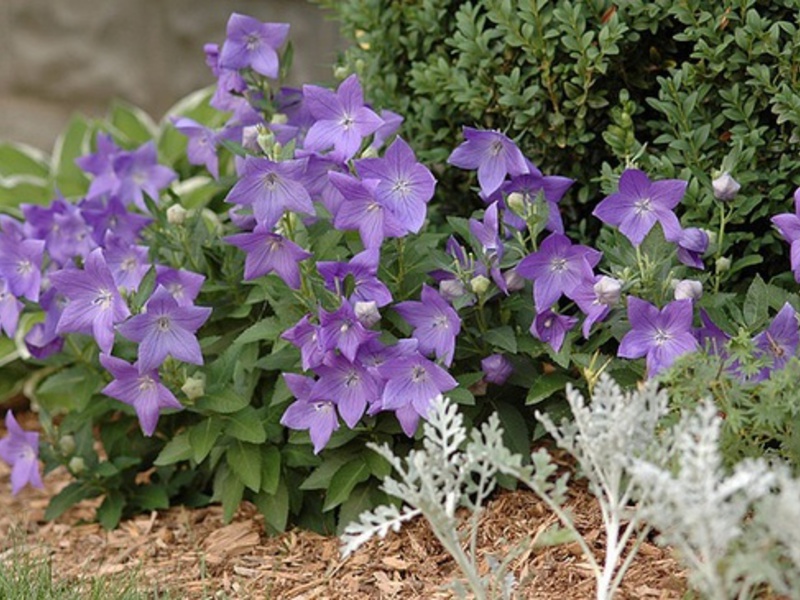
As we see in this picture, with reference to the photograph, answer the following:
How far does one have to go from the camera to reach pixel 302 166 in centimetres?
256

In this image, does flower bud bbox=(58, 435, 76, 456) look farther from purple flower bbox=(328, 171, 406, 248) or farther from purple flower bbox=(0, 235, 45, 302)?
purple flower bbox=(328, 171, 406, 248)

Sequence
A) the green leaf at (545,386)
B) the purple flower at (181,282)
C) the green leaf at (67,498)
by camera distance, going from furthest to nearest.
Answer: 1. the green leaf at (67,498)
2. the purple flower at (181,282)
3. the green leaf at (545,386)

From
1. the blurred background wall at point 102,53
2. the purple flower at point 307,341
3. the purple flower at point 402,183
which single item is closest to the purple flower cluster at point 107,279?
the purple flower at point 307,341

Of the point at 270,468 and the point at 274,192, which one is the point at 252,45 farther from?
the point at 270,468

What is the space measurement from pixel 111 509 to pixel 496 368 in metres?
1.14

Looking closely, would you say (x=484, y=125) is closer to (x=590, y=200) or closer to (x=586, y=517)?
(x=590, y=200)

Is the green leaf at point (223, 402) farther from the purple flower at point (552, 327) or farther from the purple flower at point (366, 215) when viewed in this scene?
the purple flower at point (552, 327)

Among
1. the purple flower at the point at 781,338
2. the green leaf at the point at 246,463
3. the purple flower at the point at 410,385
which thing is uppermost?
the purple flower at the point at 781,338

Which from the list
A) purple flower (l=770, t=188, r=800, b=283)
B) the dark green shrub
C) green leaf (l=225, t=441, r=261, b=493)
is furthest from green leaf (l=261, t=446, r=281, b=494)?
purple flower (l=770, t=188, r=800, b=283)

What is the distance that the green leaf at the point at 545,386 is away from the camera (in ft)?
8.49

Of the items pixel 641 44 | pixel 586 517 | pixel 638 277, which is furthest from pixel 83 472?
pixel 641 44

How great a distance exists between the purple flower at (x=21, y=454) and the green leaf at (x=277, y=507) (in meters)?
0.71

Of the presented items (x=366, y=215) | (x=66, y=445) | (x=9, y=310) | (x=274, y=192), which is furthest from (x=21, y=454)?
(x=366, y=215)

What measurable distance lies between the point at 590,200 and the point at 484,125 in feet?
1.05
